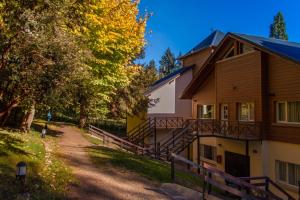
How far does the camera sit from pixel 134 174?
47.2 ft

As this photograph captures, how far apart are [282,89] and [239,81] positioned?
3.77 m

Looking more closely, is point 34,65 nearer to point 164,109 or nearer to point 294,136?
point 294,136

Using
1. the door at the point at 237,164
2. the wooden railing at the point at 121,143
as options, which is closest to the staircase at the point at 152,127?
the wooden railing at the point at 121,143

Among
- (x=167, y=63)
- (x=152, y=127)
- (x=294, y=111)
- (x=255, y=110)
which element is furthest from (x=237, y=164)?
(x=167, y=63)

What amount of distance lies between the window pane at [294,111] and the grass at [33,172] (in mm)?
11653

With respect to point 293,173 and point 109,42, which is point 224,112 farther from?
point 109,42

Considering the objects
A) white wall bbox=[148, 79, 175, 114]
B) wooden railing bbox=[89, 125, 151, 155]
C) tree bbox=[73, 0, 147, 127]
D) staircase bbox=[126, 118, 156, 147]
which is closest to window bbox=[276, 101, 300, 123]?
wooden railing bbox=[89, 125, 151, 155]

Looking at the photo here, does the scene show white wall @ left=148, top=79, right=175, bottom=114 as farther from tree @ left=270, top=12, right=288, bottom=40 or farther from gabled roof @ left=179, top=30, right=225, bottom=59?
tree @ left=270, top=12, right=288, bottom=40

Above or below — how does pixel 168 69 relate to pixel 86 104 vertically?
above

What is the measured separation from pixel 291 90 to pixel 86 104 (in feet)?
45.0

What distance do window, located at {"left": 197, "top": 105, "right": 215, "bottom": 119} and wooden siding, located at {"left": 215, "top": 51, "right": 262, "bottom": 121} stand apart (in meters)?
2.94

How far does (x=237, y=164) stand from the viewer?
69.4 feet

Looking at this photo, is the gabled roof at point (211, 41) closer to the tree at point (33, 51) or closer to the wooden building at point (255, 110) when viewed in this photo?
the wooden building at point (255, 110)

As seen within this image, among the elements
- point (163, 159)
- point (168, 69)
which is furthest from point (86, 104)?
point (168, 69)
